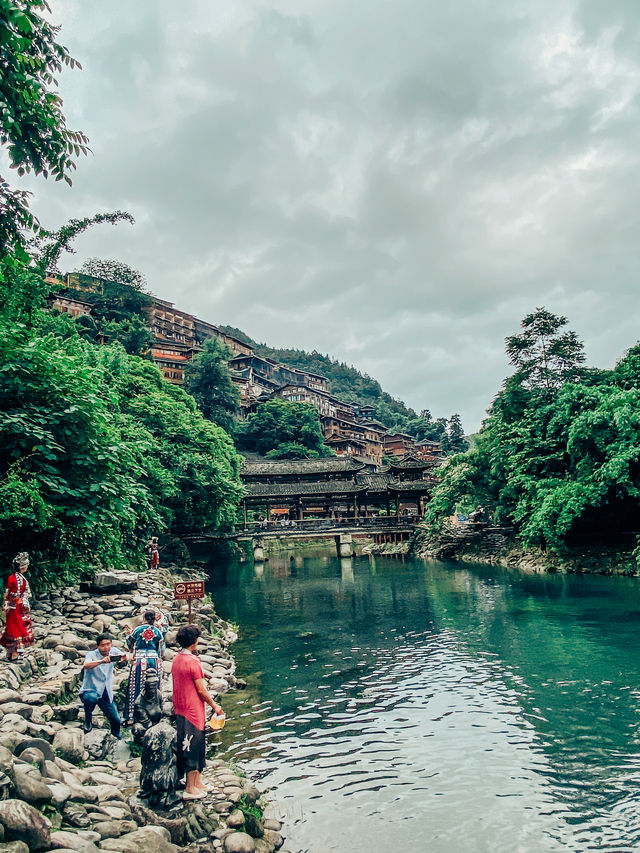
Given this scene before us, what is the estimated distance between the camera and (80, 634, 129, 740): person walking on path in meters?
8.23

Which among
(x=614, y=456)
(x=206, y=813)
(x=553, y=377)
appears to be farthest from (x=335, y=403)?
(x=206, y=813)

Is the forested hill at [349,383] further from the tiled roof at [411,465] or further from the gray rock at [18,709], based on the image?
the gray rock at [18,709]

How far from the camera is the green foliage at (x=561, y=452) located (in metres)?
26.3

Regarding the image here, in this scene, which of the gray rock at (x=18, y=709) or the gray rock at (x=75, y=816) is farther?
the gray rock at (x=18, y=709)

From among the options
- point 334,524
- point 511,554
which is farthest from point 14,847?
point 334,524

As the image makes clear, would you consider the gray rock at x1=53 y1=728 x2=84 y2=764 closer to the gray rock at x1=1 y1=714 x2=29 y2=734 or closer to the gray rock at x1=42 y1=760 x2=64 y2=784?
the gray rock at x1=1 y1=714 x2=29 y2=734

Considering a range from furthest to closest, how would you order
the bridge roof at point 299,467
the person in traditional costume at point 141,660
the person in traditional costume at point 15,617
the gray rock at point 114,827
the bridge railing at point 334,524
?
the bridge roof at point 299,467, the bridge railing at point 334,524, the person in traditional costume at point 15,617, the person in traditional costume at point 141,660, the gray rock at point 114,827

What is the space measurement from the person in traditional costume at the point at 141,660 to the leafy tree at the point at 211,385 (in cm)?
5865

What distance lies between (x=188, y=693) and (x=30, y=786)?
70.0 inches

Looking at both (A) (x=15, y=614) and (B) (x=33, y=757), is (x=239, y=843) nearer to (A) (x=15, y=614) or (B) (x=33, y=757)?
(B) (x=33, y=757)

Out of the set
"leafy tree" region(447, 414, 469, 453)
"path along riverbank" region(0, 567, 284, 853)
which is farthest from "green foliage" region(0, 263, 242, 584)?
"leafy tree" region(447, 414, 469, 453)

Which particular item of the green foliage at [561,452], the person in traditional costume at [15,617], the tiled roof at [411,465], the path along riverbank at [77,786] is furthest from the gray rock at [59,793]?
the tiled roof at [411,465]

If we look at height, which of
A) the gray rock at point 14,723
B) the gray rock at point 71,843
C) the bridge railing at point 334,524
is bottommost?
the gray rock at point 71,843

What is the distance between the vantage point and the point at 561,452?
3031 centimetres
